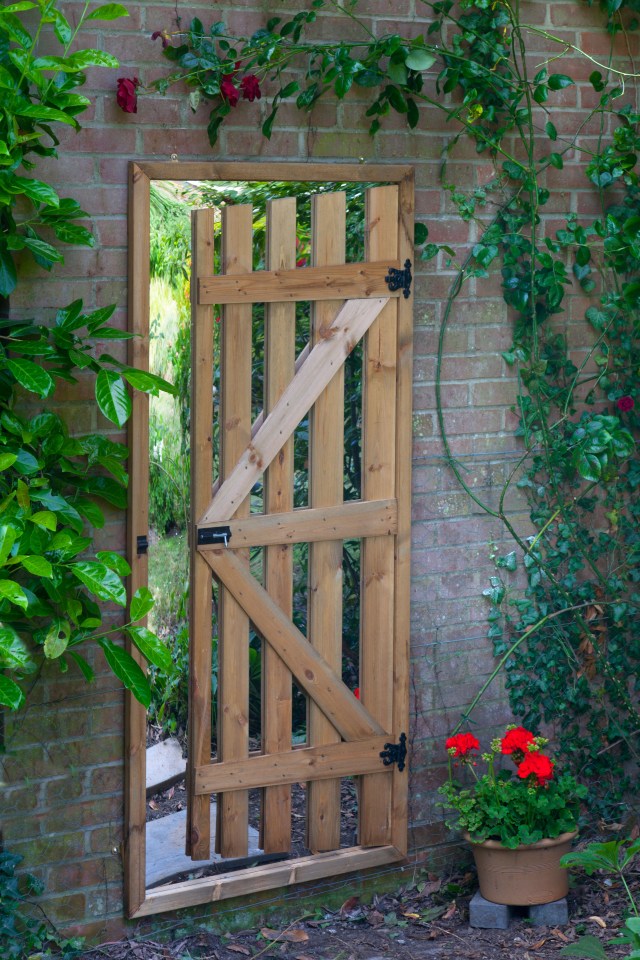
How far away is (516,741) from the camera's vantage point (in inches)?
144

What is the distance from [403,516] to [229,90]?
4.71ft

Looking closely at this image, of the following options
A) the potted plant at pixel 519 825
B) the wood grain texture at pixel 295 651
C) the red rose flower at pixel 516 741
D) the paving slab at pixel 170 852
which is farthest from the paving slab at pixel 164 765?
the red rose flower at pixel 516 741

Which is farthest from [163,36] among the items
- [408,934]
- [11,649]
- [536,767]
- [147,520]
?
[408,934]

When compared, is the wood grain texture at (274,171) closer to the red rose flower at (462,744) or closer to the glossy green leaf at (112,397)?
the glossy green leaf at (112,397)

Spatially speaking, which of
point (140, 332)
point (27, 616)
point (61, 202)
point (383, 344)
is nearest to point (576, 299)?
point (383, 344)

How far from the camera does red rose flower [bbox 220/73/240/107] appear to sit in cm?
327

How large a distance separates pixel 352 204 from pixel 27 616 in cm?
212

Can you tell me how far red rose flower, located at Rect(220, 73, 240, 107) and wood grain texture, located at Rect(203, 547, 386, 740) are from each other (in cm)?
132

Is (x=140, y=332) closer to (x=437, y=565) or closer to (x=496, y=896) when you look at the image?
(x=437, y=565)

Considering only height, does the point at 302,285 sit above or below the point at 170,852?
above

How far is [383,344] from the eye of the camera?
3.68 meters

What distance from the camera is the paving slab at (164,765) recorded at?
4.82m

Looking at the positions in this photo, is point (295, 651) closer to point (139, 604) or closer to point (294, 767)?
point (294, 767)

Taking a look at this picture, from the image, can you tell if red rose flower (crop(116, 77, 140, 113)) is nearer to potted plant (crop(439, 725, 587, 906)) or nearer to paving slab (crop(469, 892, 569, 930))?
potted plant (crop(439, 725, 587, 906))
